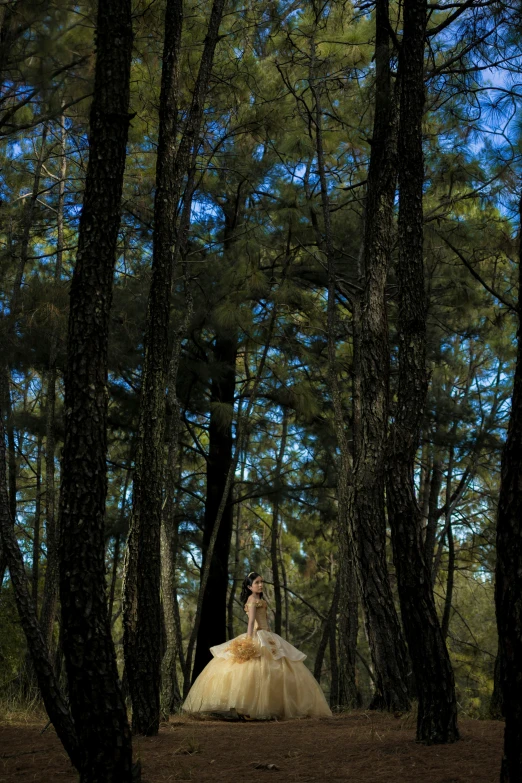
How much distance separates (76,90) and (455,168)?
4.17 metres

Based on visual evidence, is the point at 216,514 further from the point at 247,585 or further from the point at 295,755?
the point at 295,755

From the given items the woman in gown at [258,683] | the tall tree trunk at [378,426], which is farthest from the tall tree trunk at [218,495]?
the tall tree trunk at [378,426]

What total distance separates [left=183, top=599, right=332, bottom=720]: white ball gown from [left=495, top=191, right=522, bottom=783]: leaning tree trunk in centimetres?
438

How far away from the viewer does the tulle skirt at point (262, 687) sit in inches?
256

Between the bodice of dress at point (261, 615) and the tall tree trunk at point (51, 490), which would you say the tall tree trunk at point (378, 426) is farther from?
the tall tree trunk at point (51, 490)

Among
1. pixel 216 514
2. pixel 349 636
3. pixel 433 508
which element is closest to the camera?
pixel 349 636

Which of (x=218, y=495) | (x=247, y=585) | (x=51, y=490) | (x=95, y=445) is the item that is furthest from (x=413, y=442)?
(x=218, y=495)

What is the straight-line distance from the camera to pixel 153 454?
203 inches

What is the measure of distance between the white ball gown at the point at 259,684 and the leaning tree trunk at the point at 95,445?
3483mm

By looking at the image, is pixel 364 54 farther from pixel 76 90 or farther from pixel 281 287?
pixel 76 90

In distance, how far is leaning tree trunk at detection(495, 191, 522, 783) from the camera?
238 cm

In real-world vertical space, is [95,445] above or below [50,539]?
above

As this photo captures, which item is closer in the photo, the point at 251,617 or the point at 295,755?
the point at 295,755

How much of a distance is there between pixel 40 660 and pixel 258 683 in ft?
11.8
